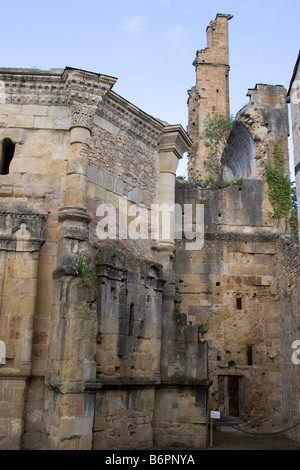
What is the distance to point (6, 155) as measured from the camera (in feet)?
32.2

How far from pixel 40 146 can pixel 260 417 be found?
8.80m

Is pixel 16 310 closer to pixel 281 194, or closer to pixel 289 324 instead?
pixel 289 324

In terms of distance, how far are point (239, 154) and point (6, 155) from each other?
9.82 meters

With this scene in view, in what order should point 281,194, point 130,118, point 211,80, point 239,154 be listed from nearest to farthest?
1. point 130,118
2. point 281,194
3. point 239,154
4. point 211,80

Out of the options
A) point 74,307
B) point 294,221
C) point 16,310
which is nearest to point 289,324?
point 294,221

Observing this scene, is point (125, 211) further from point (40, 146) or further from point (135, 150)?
point (40, 146)

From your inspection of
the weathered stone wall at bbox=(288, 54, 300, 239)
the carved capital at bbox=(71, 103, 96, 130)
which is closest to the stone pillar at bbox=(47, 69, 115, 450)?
the carved capital at bbox=(71, 103, 96, 130)

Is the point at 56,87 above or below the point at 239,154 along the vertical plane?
below

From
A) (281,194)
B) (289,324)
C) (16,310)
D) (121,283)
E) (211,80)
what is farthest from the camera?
(211,80)

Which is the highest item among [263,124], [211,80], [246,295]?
[211,80]

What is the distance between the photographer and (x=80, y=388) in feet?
25.5

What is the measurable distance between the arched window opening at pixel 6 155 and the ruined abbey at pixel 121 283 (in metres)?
0.05
